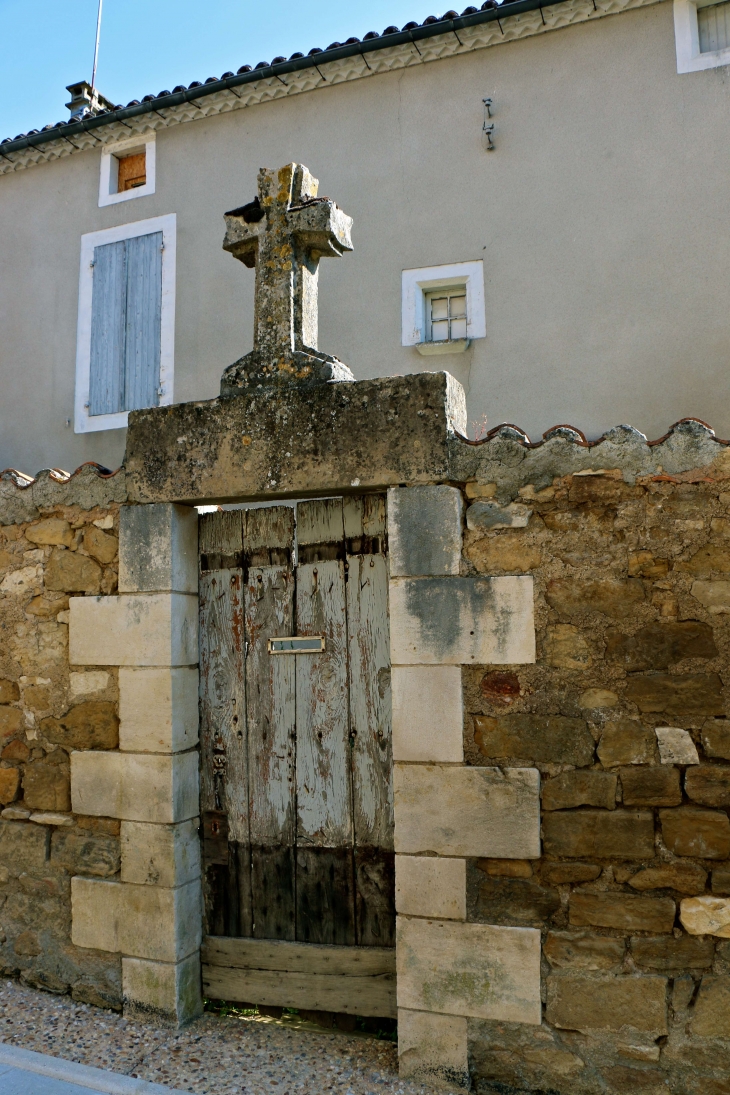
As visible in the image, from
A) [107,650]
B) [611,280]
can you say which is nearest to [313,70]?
[611,280]

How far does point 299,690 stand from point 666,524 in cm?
148

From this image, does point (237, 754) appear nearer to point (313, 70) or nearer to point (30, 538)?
point (30, 538)

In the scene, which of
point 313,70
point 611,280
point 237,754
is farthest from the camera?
point 313,70

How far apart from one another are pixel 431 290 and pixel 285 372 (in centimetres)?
355

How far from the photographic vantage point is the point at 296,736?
3.26 metres

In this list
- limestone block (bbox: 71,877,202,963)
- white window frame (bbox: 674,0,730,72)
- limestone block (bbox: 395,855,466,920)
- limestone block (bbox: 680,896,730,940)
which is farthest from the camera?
white window frame (bbox: 674,0,730,72)

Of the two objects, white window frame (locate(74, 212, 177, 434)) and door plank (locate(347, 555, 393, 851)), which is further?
white window frame (locate(74, 212, 177, 434))

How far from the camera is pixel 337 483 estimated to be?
3.04 metres

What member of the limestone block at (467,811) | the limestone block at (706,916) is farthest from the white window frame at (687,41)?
the limestone block at (706,916)

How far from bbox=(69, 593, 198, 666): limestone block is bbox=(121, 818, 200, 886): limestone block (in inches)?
24.7

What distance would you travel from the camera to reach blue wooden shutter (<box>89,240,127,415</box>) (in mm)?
7168

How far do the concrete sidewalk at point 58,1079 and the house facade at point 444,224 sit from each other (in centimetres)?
464

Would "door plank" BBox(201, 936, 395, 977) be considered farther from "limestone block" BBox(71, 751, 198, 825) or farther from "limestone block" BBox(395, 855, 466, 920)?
"limestone block" BBox(71, 751, 198, 825)

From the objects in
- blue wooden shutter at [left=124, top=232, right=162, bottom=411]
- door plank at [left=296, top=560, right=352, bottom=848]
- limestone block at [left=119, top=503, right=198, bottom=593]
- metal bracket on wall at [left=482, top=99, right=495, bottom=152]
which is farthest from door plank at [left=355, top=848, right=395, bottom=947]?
metal bracket on wall at [left=482, top=99, right=495, bottom=152]
